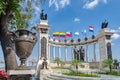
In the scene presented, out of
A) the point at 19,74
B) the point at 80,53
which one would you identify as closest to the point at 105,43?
the point at 80,53

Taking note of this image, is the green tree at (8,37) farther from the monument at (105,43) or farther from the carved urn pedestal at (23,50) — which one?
the monument at (105,43)

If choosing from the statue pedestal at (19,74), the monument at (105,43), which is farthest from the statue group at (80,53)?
the statue pedestal at (19,74)

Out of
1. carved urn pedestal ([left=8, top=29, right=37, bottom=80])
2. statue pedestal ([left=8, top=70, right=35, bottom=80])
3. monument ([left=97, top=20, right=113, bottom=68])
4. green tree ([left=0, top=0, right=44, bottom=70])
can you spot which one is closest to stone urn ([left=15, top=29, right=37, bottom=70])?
carved urn pedestal ([left=8, top=29, right=37, bottom=80])

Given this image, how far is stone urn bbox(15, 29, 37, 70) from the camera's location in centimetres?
697

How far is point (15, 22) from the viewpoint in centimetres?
1031

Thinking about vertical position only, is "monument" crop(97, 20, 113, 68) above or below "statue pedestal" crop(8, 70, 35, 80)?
above

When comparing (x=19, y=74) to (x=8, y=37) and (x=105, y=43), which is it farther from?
(x=105, y=43)

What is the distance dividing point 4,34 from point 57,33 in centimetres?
3256

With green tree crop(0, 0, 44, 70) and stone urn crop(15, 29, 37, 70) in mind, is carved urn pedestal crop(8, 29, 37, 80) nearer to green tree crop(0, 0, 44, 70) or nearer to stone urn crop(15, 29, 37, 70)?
stone urn crop(15, 29, 37, 70)

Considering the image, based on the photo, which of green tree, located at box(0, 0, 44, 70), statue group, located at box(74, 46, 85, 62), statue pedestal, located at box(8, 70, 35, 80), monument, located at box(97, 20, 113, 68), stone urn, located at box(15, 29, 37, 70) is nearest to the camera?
statue pedestal, located at box(8, 70, 35, 80)

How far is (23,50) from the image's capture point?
23.0 feet

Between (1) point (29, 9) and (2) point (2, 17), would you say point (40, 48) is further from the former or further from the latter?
(2) point (2, 17)

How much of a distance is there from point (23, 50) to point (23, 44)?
20 centimetres

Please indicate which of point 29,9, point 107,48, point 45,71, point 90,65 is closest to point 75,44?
point 90,65
